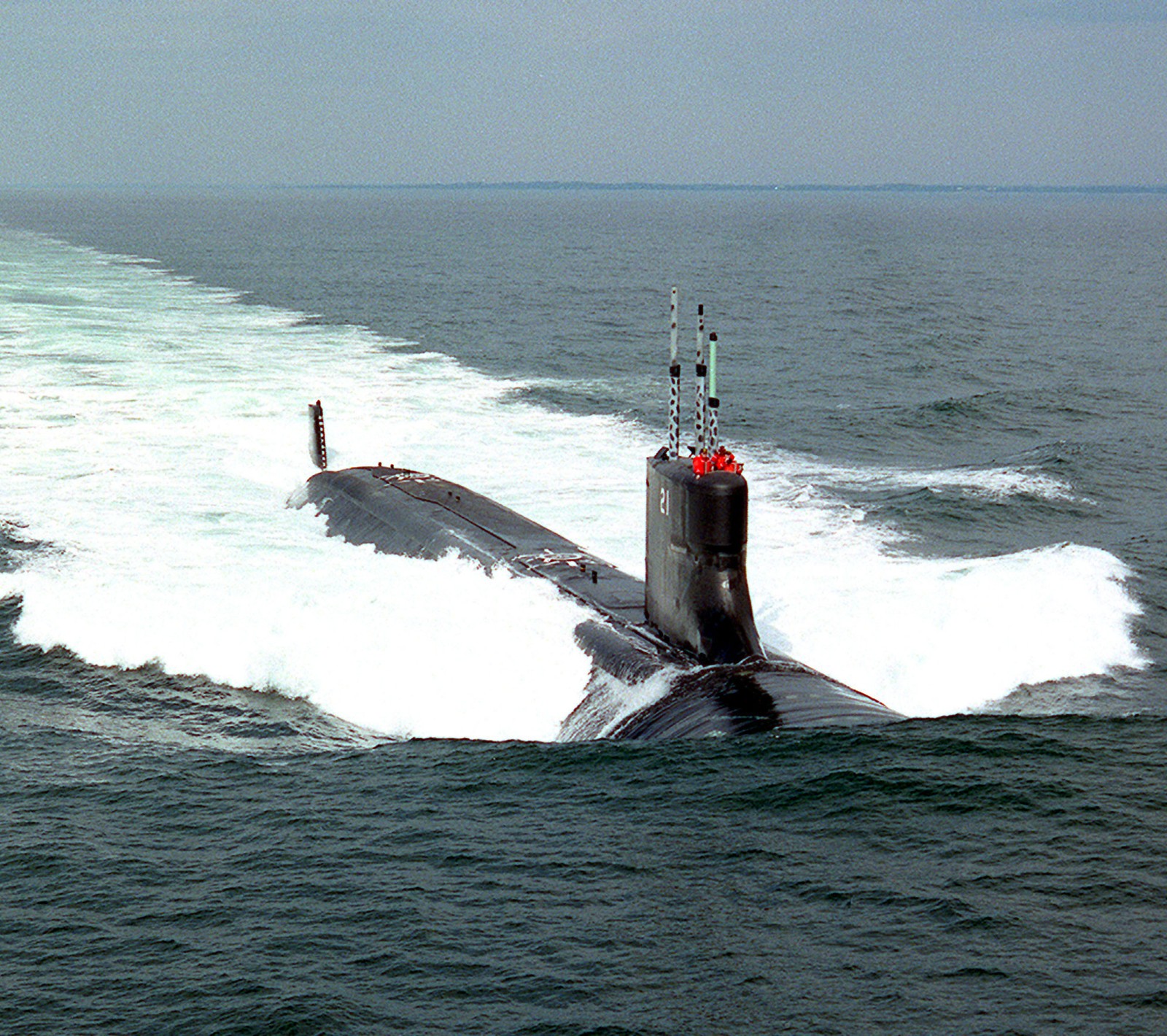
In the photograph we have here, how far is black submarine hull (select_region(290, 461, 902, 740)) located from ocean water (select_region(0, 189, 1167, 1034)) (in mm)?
438

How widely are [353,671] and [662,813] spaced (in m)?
7.34

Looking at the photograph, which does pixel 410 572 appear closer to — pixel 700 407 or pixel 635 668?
pixel 635 668

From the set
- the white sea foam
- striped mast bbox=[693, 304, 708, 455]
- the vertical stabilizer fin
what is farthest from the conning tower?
the vertical stabilizer fin

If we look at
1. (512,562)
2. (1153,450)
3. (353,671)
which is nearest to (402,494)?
(512,562)

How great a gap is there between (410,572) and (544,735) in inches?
277

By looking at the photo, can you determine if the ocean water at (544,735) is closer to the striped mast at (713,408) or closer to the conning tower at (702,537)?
the conning tower at (702,537)

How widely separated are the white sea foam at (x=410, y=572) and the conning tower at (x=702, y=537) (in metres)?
1.84

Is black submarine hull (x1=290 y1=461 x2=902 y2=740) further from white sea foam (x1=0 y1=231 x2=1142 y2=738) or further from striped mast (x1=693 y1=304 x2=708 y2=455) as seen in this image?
striped mast (x1=693 y1=304 x2=708 y2=455)

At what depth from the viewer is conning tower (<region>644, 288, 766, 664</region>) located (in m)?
17.5

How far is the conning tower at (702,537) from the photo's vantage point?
17.5 metres

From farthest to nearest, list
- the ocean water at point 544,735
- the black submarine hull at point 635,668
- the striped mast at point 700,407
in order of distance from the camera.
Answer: the striped mast at point 700,407 < the black submarine hull at point 635,668 < the ocean water at point 544,735

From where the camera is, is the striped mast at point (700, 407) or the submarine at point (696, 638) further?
the striped mast at point (700, 407)

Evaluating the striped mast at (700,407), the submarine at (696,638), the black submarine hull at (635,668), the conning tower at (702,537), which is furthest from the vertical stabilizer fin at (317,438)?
the striped mast at (700,407)

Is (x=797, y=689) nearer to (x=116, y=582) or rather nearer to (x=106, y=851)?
(x=106, y=851)
